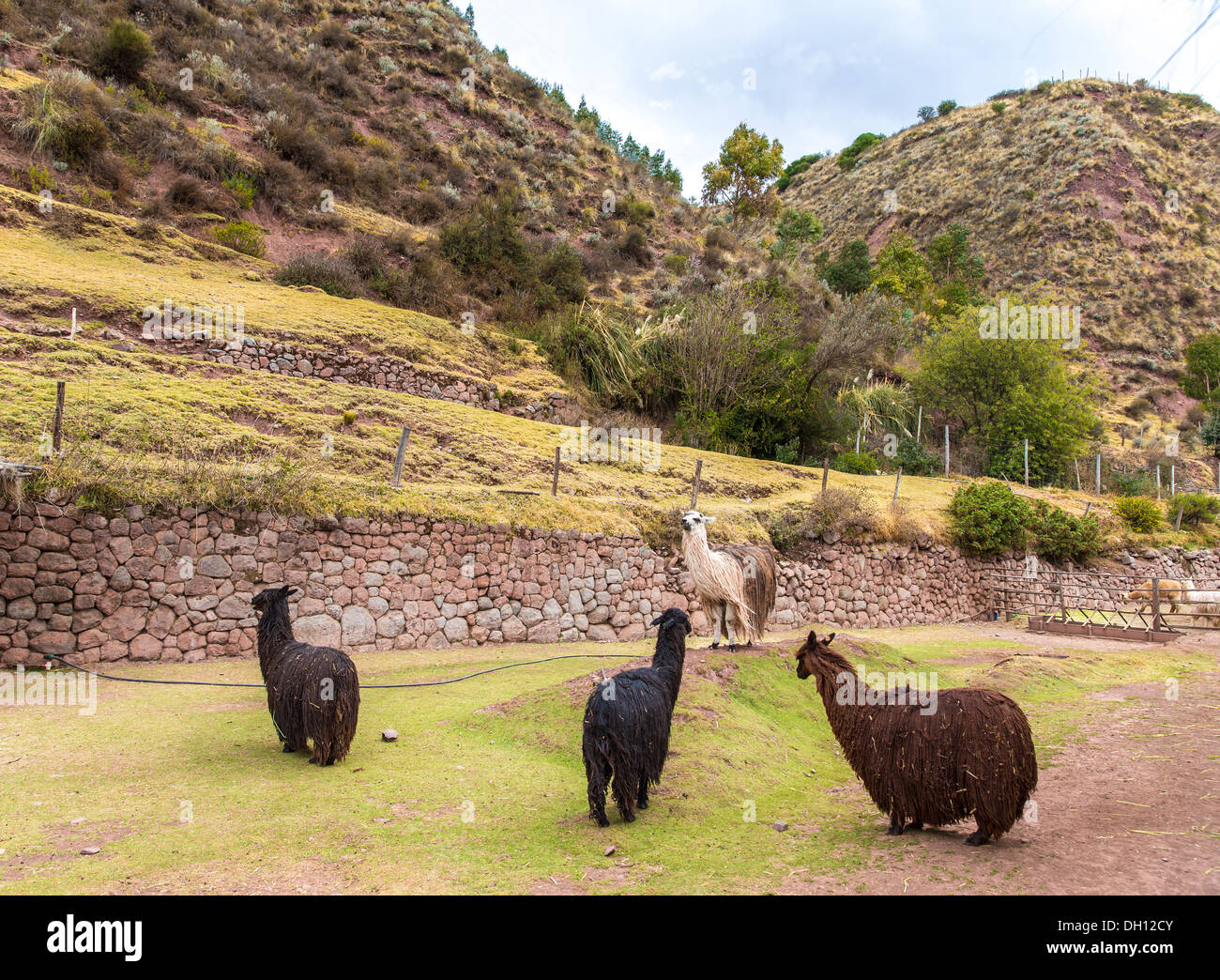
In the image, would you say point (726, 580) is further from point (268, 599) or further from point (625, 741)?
point (268, 599)

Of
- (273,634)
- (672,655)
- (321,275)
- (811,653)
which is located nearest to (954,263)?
(321,275)

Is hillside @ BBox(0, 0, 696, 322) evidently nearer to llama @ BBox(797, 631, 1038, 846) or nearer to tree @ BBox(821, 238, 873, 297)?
tree @ BBox(821, 238, 873, 297)

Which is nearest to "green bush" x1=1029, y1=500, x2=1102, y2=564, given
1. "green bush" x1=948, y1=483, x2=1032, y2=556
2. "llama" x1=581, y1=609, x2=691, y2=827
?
"green bush" x1=948, y1=483, x2=1032, y2=556

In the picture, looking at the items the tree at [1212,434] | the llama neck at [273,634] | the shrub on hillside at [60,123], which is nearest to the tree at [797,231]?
the tree at [1212,434]

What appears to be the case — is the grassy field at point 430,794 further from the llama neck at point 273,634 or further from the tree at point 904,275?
the tree at point 904,275

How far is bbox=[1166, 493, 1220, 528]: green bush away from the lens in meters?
27.6

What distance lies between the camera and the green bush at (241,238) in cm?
2352

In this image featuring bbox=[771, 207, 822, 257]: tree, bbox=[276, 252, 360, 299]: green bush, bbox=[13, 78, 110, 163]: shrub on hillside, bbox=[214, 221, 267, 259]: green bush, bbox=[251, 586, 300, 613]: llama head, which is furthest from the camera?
bbox=[771, 207, 822, 257]: tree

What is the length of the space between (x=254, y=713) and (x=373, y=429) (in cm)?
797

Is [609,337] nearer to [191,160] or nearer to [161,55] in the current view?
[191,160]

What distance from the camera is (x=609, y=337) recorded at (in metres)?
27.2

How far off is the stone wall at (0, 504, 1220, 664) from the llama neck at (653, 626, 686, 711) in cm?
714

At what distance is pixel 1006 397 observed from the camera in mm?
31297

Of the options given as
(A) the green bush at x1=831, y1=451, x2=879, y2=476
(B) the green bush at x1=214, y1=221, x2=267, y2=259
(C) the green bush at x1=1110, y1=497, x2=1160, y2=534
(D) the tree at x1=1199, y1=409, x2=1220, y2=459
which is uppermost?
(B) the green bush at x1=214, y1=221, x2=267, y2=259
